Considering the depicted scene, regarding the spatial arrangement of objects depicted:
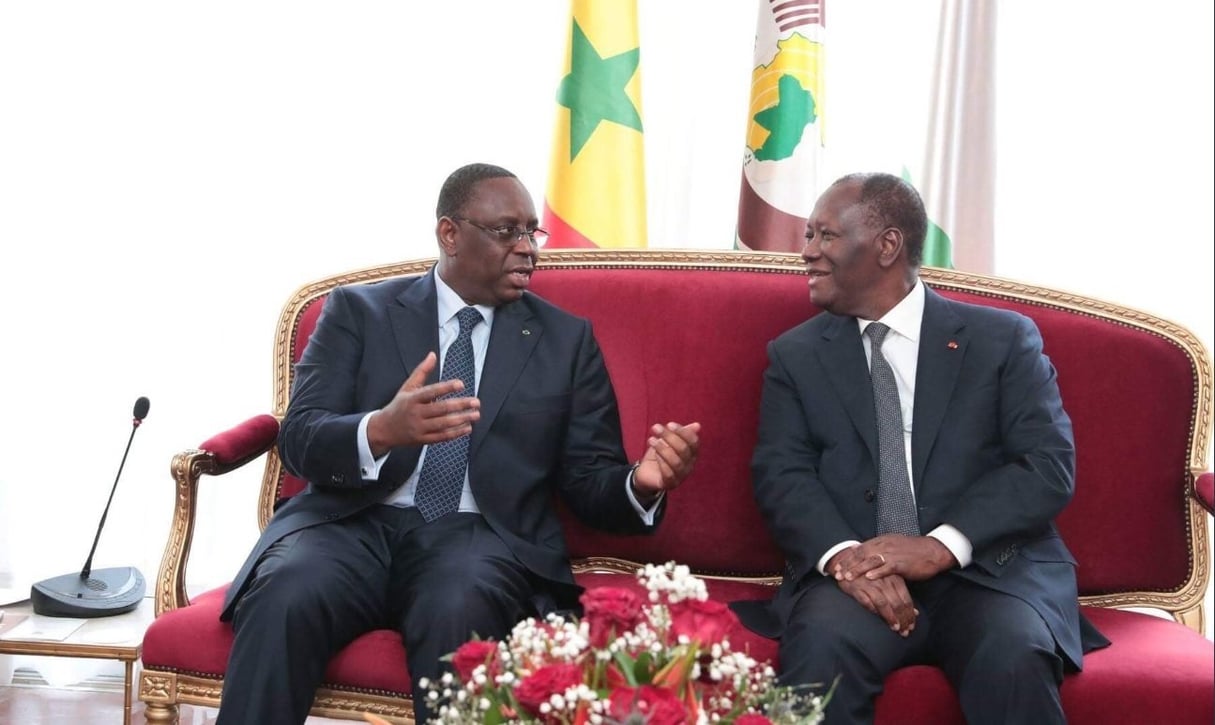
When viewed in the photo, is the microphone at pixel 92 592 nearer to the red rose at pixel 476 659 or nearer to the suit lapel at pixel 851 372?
the suit lapel at pixel 851 372

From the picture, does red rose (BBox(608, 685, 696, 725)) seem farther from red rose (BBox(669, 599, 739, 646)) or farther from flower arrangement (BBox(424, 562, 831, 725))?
red rose (BBox(669, 599, 739, 646))

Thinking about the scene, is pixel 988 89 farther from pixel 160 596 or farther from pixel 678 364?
pixel 160 596

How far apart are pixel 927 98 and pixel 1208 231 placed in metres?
0.95

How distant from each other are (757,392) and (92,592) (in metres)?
1.88

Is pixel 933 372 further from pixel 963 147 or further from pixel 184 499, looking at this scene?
pixel 184 499

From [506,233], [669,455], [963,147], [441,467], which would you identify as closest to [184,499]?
[441,467]

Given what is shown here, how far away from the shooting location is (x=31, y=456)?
4.26 m

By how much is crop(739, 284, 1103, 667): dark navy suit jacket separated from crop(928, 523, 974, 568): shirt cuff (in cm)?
2

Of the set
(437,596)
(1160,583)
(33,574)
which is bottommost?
(33,574)

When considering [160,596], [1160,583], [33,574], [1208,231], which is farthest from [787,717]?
[33,574]

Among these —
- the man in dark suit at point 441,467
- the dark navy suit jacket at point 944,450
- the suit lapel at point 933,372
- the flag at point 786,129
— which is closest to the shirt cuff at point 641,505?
the man in dark suit at point 441,467

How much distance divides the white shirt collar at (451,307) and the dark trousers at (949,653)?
1014mm

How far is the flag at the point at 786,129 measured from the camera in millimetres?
3736

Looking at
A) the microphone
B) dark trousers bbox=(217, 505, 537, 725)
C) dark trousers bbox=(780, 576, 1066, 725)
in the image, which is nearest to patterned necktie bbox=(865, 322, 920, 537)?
dark trousers bbox=(780, 576, 1066, 725)
